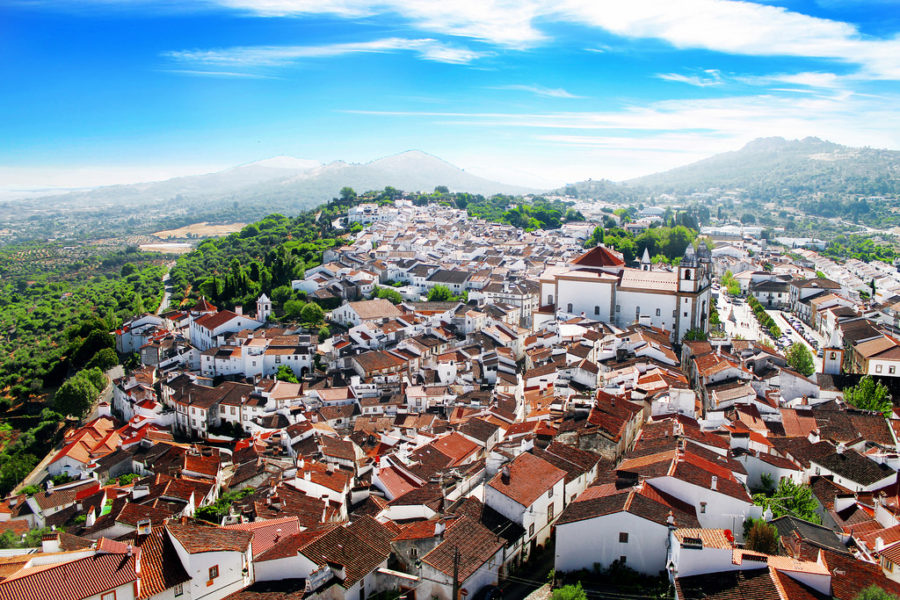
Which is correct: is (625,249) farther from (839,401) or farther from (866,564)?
(866,564)

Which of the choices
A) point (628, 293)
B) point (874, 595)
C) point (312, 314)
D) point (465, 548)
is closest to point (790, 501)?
point (874, 595)

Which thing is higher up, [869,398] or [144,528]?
[144,528]

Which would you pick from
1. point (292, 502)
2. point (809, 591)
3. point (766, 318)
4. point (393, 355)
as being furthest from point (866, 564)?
point (766, 318)

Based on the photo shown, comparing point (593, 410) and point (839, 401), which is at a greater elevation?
point (593, 410)

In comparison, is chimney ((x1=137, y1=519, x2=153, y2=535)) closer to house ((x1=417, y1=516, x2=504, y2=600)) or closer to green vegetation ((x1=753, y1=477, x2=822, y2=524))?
house ((x1=417, y1=516, x2=504, y2=600))

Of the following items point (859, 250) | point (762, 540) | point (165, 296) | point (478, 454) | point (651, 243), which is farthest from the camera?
point (859, 250)

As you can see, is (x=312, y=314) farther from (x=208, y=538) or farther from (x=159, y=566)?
(x=159, y=566)
